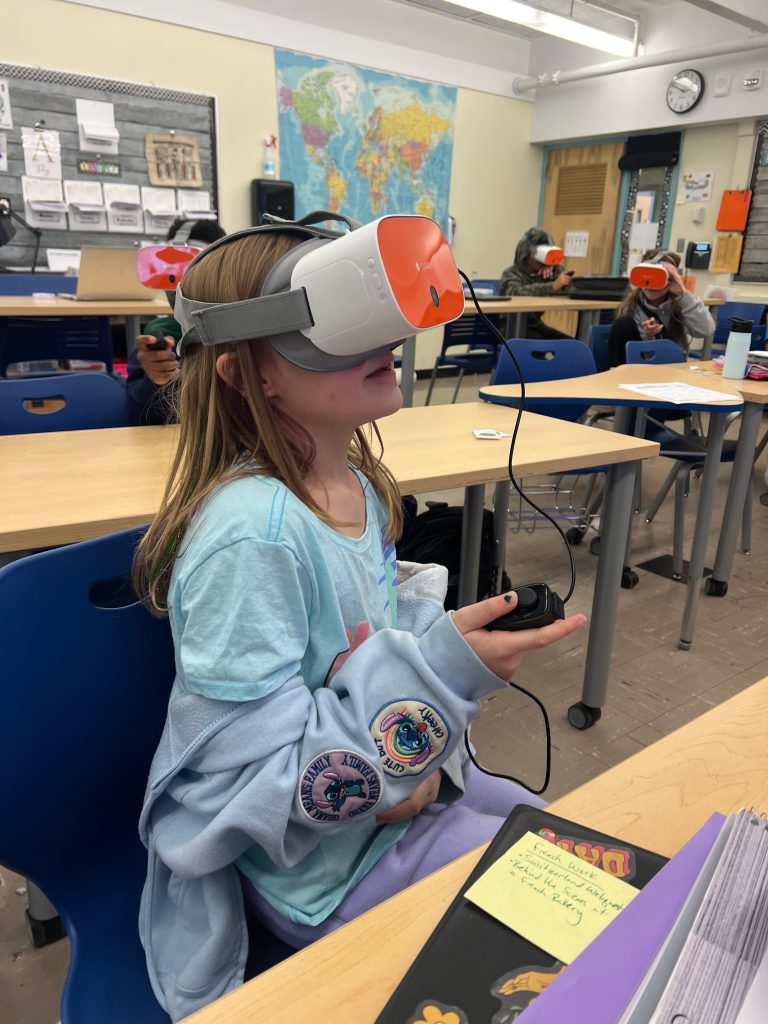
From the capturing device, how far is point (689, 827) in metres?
0.57

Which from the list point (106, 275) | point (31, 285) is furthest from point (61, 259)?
point (106, 275)

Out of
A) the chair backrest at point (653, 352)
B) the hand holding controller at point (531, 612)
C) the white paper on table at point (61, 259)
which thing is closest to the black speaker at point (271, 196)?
the white paper on table at point (61, 259)

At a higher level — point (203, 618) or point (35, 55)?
point (35, 55)

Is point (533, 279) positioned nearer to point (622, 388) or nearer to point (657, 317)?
point (657, 317)

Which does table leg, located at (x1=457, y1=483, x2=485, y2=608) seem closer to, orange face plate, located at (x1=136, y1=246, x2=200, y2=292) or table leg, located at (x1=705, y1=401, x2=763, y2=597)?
orange face plate, located at (x1=136, y1=246, x2=200, y2=292)

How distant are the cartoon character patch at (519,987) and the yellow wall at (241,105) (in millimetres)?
5849

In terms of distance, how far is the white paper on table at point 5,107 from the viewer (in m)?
4.68

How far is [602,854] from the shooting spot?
0.53m

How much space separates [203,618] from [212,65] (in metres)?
5.97

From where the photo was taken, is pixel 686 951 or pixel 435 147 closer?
Answer: pixel 686 951

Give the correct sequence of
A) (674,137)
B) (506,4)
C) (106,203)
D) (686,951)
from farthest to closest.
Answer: (674,137)
(106,203)
(506,4)
(686,951)

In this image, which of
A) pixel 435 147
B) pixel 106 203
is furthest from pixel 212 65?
pixel 435 147

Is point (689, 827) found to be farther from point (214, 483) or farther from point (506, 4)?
point (506, 4)

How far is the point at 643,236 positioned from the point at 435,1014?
24.5ft
